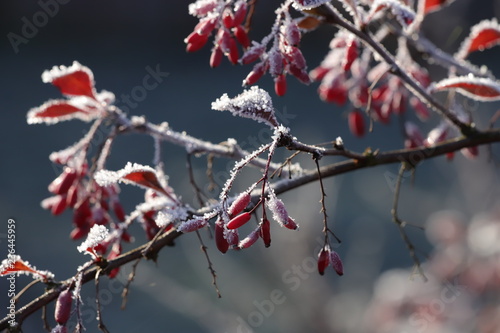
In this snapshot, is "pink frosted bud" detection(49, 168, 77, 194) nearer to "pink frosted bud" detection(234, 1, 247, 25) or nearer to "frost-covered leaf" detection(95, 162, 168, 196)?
"frost-covered leaf" detection(95, 162, 168, 196)

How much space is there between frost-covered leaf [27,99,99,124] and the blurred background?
40cm

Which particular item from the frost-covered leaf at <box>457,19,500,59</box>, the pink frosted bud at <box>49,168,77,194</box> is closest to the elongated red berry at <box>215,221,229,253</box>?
the pink frosted bud at <box>49,168,77,194</box>

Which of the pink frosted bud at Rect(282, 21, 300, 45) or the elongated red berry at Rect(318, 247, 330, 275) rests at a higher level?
the pink frosted bud at Rect(282, 21, 300, 45)

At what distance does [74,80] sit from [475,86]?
0.75 m

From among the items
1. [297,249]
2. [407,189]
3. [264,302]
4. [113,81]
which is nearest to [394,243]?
[407,189]

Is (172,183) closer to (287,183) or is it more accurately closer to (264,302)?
(264,302)

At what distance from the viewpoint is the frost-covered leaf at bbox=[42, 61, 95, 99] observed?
1.04 meters

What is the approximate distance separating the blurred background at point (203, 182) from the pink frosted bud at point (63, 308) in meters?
0.14

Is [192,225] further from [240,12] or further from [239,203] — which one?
[240,12]

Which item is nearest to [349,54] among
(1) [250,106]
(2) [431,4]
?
(2) [431,4]

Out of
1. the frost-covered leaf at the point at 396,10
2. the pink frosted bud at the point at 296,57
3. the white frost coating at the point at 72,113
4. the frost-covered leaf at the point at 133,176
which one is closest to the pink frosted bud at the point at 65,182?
the white frost coating at the point at 72,113

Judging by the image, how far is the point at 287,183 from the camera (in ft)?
2.87

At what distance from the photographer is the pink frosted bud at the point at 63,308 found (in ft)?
2.53

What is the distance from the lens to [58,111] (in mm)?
1075
